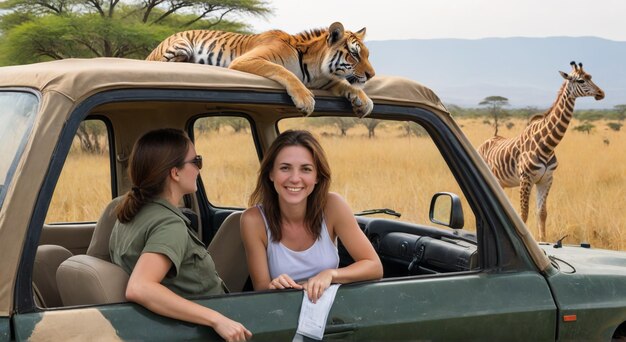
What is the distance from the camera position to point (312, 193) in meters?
3.12

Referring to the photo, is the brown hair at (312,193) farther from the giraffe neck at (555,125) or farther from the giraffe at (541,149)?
the giraffe neck at (555,125)

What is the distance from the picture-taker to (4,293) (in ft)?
7.39

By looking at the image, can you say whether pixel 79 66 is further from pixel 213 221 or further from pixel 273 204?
pixel 213 221

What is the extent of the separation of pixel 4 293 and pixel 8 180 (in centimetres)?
32

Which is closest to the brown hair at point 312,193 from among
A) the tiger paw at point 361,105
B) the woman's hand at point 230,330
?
the tiger paw at point 361,105

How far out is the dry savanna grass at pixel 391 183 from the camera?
9.52 meters

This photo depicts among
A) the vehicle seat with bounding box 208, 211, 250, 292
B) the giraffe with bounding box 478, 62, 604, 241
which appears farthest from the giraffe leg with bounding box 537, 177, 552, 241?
the vehicle seat with bounding box 208, 211, 250, 292

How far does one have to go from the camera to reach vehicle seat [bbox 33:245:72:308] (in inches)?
121

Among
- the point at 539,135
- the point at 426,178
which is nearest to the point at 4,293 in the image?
the point at 539,135

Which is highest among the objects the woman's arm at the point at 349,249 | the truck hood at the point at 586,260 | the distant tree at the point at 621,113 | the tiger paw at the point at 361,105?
the tiger paw at the point at 361,105

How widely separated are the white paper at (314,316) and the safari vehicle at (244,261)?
23mm

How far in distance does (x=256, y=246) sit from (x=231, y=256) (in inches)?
16.1

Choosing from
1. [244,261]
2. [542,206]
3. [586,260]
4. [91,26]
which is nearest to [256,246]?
[244,261]

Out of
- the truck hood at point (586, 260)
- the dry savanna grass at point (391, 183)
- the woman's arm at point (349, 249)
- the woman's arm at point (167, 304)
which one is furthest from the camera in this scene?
the dry savanna grass at point (391, 183)
